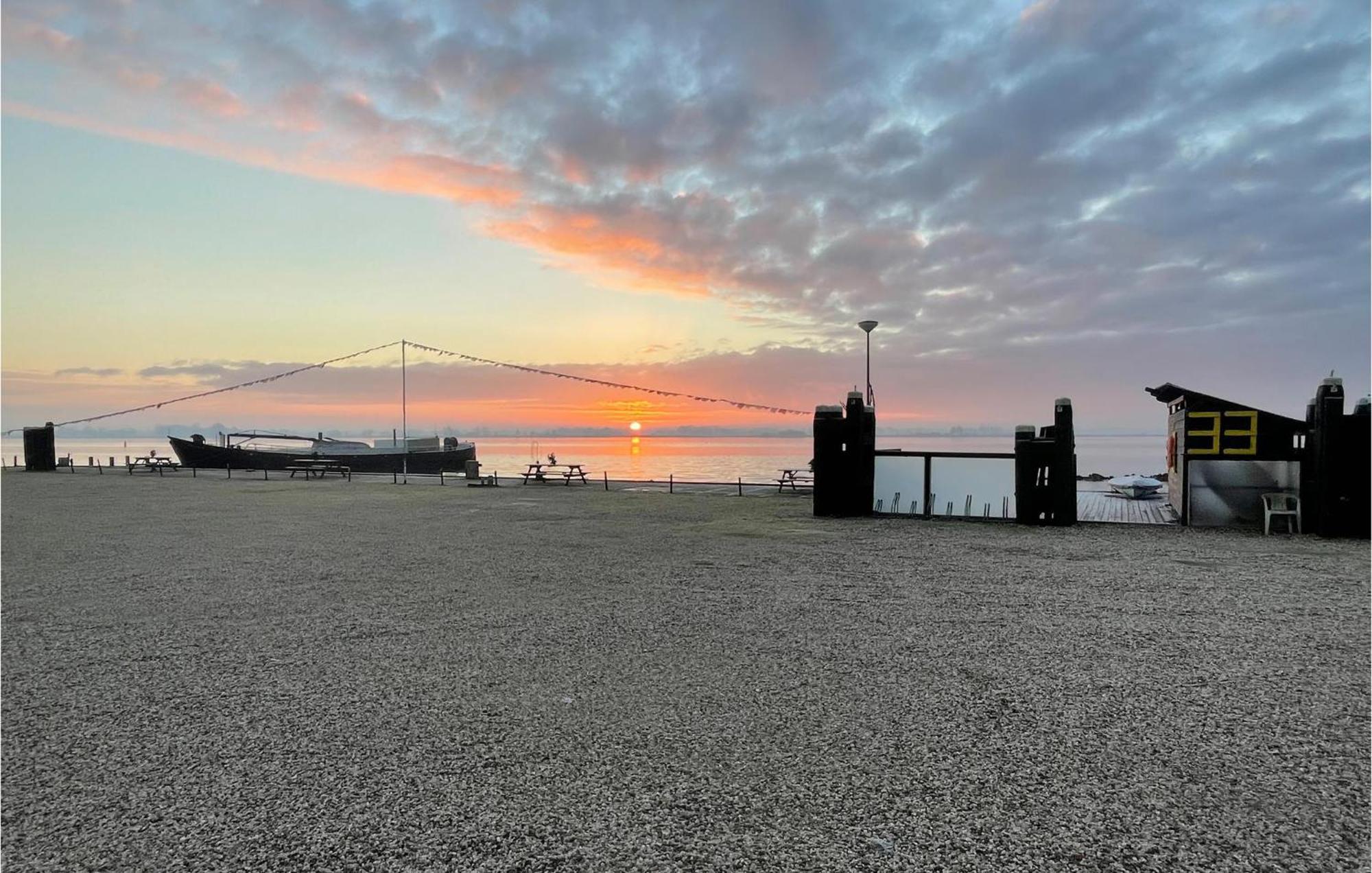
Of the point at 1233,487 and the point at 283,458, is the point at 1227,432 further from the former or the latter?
the point at 283,458

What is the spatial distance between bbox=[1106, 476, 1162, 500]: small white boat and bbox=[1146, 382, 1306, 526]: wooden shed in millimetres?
6773

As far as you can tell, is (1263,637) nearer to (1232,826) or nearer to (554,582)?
(1232,826)

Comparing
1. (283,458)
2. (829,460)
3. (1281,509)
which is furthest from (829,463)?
(283,458)

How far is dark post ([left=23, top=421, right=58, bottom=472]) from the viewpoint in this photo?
36.8 m

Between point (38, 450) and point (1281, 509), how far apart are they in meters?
51.8

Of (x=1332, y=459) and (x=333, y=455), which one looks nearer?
(x=1332, y=459)

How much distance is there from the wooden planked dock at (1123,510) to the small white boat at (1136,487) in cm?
27

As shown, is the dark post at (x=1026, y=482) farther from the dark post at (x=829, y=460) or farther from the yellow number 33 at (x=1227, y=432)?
the dark post at (x=829, y=460)

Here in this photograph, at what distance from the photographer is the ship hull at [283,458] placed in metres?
43.8

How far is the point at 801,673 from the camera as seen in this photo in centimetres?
535

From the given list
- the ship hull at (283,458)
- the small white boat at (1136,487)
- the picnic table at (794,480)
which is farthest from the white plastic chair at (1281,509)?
the ship hull at (283,458)

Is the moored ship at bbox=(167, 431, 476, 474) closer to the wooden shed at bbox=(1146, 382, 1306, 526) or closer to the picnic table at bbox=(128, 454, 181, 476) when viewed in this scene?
the picnic table at bbox=(128, 454, 181, 476)

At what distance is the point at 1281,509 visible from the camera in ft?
43.2

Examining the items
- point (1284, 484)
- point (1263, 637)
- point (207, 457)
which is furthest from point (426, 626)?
point (207, 457)
